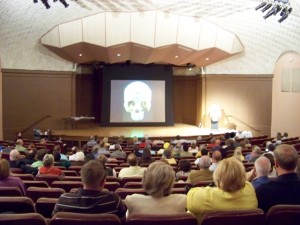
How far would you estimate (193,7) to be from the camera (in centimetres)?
1620

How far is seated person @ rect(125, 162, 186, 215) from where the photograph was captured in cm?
285

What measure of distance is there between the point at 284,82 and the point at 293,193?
1668cm

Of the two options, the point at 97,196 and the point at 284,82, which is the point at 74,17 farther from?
the point at 97,196

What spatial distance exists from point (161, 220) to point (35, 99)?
15.8m

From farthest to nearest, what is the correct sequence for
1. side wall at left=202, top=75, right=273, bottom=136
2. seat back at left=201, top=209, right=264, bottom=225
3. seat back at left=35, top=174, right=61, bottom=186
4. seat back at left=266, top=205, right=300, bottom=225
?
side wall at left=202, top=75, right=273, bottom=136
seat back at left=35, top=174, right=61, bottom=186
seat back at left=266, top=205, right=300, bottom=225
seat back at left=201, top=209, right=264, bottom=225

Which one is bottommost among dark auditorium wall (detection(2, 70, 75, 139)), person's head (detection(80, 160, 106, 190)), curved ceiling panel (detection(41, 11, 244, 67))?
person's head (detection(80, 160, 106, 190))

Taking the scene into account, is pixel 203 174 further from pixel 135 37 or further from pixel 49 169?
pixel 135 37

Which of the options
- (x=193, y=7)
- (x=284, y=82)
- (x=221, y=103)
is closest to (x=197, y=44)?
(x=193, y=7)

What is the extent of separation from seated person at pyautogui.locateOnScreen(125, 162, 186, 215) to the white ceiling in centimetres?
1375

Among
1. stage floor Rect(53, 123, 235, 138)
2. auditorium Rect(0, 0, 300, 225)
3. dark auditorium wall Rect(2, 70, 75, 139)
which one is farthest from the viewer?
dark auditorium wall Rect(2, 70, 75, 139)

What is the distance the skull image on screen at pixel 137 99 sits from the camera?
1925cm

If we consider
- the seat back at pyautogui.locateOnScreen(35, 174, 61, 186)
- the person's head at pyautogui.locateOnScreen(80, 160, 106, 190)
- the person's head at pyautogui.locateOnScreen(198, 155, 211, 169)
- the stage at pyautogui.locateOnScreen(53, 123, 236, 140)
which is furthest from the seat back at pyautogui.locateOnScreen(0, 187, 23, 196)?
the stage at pyautogui.locateOnScreen(53, 123, 236, 140)

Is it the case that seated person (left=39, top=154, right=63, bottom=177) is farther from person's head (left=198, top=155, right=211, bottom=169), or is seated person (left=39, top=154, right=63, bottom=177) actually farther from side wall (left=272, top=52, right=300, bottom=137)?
side wall (left=272, top=52, right=300, bottom=137)

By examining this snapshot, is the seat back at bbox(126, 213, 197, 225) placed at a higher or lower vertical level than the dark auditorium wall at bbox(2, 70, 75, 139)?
lower
